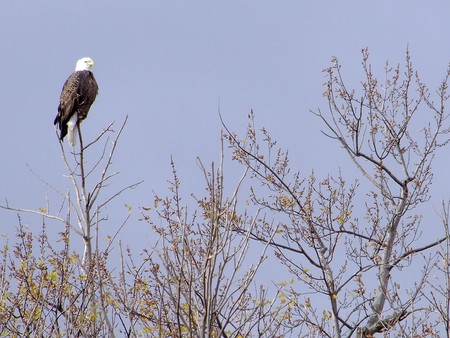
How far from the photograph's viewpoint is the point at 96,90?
Answer: 11.8 m

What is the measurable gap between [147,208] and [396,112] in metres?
3.49

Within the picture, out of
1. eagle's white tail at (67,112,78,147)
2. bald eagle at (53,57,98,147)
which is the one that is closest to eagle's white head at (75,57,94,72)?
bald eagle at (53,57,98,147)

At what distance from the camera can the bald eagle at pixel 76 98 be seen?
10.7m

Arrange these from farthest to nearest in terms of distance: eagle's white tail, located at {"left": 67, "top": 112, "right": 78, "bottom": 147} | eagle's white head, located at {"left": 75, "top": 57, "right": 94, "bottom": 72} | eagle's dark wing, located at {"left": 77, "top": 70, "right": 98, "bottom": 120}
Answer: eagle's white head, located at {"left": 75, "top": 57, "right": 94, "bottom": 72}, eagle's dark wing, located at {"left": 77, "top": 70, "right": 98, "bottom": 120}, eagle's white tail, located at {"left": 67, "top": 112, "right": 78, "bottom": 147}

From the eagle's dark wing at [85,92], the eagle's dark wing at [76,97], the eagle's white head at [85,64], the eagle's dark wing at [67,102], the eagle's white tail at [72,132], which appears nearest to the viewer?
the eagle's white tail at [72,132]

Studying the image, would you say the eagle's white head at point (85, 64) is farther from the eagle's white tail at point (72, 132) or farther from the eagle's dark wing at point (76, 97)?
the eagle's white tail at point (72, 132)

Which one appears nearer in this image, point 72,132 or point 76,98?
point 72,132

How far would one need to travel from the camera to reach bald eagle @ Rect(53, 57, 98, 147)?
35.0 ft

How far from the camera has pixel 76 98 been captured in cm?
1132

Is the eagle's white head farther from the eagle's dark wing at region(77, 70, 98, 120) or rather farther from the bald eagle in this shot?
the eagle's dark wing at region(77, 70, 98, 120)

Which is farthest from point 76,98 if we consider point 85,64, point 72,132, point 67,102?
point 85,64

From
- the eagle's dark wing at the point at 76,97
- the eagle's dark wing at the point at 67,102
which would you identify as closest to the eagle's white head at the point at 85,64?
the eagle's dark wing at the point at 76,97

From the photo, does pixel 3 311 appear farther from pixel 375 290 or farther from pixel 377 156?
pixel 377 156

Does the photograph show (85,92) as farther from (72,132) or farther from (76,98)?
(72,132)
